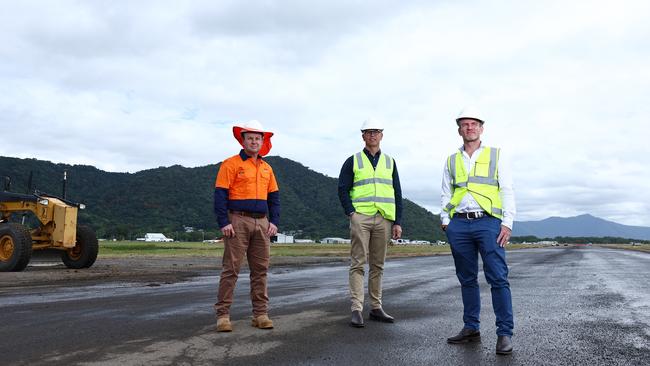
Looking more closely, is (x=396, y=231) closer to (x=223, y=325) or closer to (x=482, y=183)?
(x=482, y=183)

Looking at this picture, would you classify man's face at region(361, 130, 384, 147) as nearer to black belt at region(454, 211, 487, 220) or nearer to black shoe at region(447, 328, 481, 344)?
black belt at region(454, 211, 487, 220)

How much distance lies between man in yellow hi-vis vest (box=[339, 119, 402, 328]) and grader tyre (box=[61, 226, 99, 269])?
1138 cm

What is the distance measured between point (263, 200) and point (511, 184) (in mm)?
2627

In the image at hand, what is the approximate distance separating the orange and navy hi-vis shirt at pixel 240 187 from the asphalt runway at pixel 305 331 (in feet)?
4.27

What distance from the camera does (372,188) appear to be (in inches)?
236

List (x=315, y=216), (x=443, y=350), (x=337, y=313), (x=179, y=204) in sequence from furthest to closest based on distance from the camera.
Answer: (x=315, y=216) < (x=179, y=204) < (x=337, y=313) < (x=443, y=350)

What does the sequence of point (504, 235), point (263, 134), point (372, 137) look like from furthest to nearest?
1. point (372, 137)
2. point (263, 134)
3. point (504, 235)

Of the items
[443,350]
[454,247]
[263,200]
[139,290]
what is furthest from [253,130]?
[139,290]

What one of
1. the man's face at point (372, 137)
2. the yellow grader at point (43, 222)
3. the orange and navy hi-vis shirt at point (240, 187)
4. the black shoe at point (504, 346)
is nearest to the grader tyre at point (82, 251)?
the yellow grader at point (43, 222)

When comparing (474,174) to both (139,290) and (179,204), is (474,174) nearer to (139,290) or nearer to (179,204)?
(139,290)

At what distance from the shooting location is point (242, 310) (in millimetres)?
6812

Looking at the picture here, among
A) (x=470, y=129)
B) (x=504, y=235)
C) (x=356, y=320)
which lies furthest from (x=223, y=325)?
(x=470, y=129)

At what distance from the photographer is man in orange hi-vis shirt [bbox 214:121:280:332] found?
5.43m

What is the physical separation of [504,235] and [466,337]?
1.06 m
